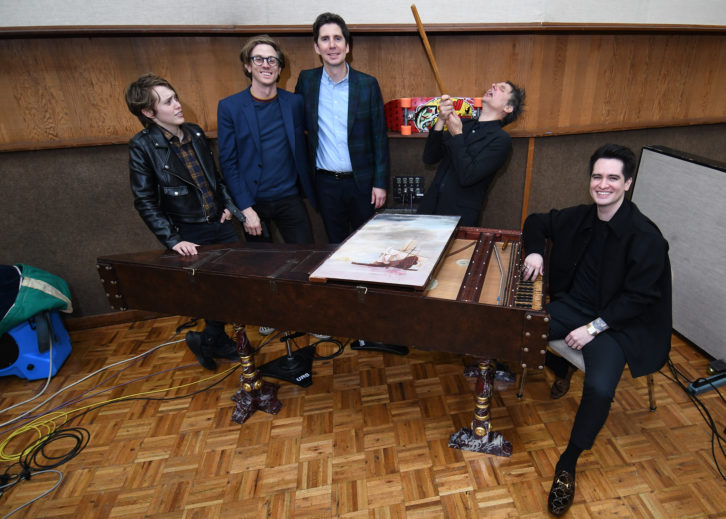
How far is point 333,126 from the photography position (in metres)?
2.49

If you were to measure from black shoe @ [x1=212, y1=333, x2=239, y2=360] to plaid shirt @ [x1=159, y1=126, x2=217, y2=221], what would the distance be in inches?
28.8

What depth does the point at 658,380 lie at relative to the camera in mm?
2334

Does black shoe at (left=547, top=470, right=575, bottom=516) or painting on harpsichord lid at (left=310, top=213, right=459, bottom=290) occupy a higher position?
painting on harpsichord lid at (left=310, top=213, right=459, bottom=290)

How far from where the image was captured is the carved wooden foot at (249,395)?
2.20 meters

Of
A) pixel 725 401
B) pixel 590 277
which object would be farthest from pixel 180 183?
pixel 725 401

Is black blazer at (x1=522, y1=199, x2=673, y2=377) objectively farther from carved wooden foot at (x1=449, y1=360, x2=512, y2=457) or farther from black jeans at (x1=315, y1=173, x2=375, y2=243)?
black jeans at (x1=315, y1=173, x2=375, y2=243)

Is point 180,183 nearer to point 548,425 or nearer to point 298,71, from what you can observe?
point 298,71

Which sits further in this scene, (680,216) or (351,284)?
(680,216)

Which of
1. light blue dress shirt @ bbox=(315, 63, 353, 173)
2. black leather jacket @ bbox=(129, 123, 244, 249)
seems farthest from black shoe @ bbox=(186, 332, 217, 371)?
light blue dress shirt @ bbox=(315, 63, 353, 173)

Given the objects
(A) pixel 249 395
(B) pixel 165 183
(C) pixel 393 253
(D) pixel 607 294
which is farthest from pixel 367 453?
(B) pixel 165 183

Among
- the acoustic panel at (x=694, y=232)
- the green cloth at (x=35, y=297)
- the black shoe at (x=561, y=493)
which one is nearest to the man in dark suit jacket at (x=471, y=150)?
the acoustic panel at (x=694, y=232)

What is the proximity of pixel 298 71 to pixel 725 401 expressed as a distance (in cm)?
280

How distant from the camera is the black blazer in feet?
5.48

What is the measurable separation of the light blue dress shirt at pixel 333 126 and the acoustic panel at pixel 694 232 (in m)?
1.77
